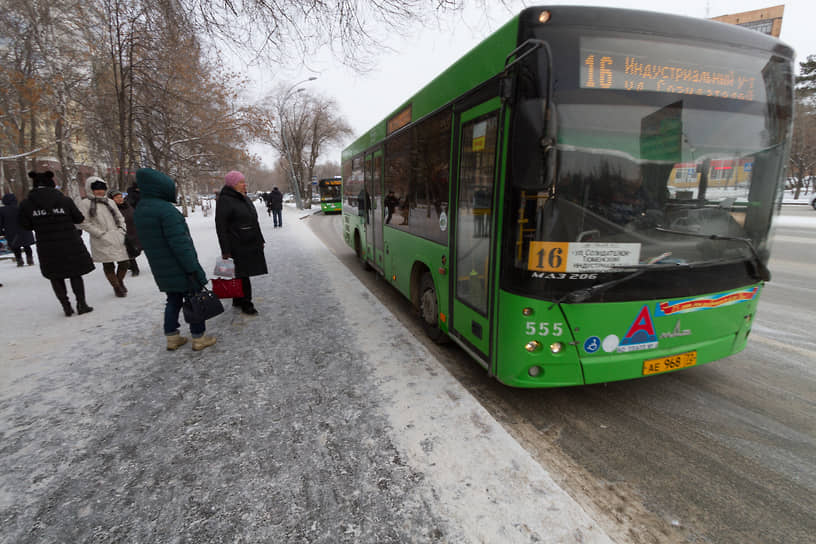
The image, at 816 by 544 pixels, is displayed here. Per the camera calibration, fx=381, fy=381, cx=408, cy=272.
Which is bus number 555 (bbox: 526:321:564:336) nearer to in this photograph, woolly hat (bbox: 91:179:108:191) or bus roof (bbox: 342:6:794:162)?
bus roof (bbox: 342:6:794:162)

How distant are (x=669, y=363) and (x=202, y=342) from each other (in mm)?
4758

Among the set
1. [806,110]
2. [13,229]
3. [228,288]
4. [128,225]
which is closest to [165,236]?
[228,288]

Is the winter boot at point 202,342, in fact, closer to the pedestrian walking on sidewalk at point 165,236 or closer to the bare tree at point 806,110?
the pedestrian walking on sidewalk at point 165,236

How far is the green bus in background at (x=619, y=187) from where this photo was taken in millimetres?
2553

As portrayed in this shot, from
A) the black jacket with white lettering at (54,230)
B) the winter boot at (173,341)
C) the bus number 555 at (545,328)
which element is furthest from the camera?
the black jacket with white lettering at (54,230)

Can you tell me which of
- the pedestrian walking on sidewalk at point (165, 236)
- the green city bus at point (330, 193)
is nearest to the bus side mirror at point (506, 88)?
the pedestrian walking on sidewalk at point (165, 236)

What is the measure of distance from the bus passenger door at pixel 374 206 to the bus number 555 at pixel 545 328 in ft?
14.0

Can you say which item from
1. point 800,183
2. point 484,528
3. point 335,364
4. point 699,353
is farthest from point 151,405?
point 800,183

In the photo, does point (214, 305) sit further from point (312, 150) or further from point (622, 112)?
point (312, 150)

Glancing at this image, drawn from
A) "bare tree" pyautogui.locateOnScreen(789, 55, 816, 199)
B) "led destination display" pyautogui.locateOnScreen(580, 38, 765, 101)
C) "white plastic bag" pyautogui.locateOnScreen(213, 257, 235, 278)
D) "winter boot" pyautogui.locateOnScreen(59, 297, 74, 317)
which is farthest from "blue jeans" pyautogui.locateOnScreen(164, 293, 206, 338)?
"bare tree" pyautogui.locateOnScreen(789, 55, 816, 199)

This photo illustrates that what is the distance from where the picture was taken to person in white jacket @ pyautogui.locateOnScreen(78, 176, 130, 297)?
20.1ft

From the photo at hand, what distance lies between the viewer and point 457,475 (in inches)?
97.5

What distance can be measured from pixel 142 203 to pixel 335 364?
8.50 feet

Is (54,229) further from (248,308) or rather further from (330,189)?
(330,189)
